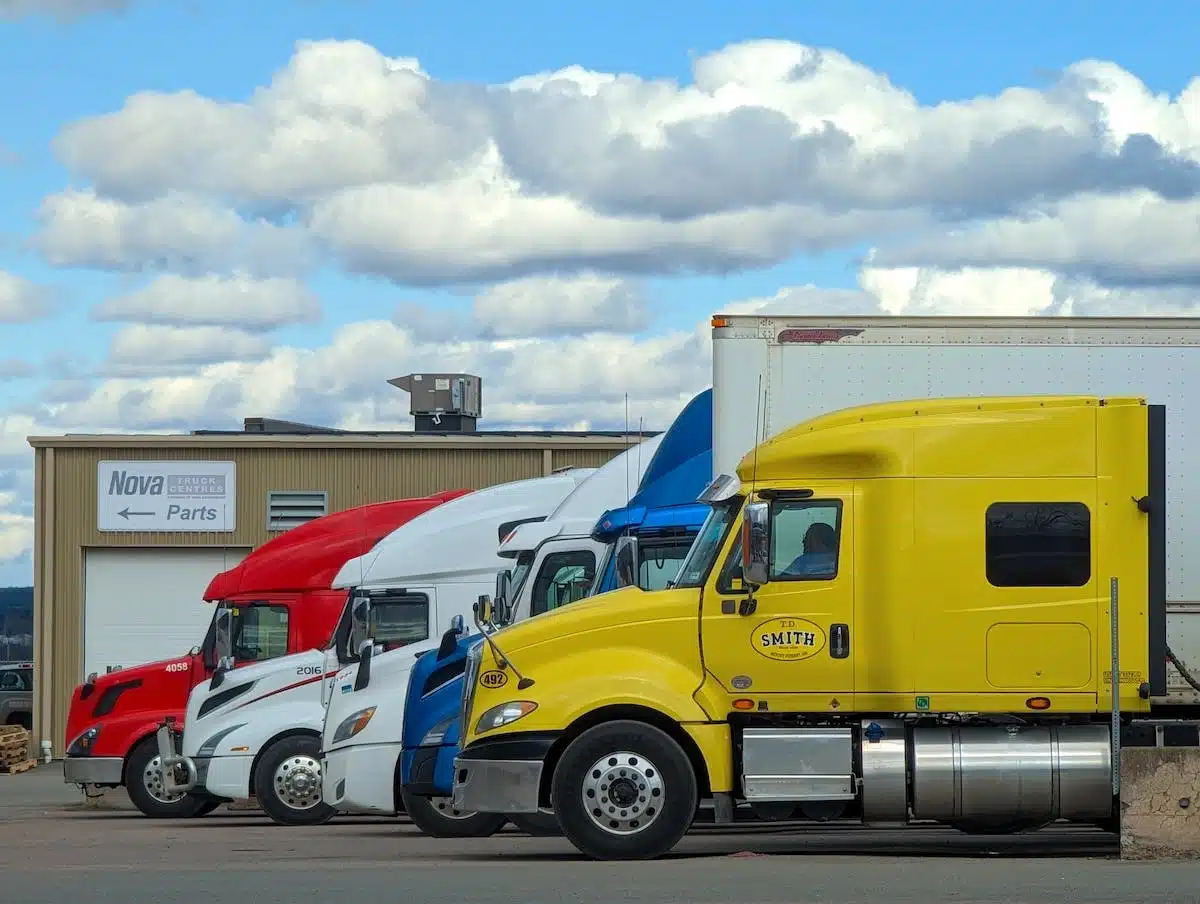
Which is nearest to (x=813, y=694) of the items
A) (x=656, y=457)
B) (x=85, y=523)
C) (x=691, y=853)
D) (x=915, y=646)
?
(x=915, y=646)

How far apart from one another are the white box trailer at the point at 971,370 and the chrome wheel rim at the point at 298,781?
21.0 ft

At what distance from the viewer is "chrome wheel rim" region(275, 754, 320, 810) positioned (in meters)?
19.5

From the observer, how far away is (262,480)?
38.2 meters

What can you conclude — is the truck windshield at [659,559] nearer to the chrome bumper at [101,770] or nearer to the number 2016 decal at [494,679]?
the number 2016 decal at [494,679]

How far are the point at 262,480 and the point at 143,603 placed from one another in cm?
323

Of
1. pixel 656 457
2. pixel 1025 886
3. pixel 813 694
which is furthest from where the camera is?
pixel 656 457

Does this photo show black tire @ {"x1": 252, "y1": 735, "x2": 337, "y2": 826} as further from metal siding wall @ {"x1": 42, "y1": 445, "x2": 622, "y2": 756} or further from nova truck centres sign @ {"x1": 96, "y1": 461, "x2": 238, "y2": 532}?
nova truck centres sign @ {"x1": 96, "y1": 461, "x2": 238, "y2": 532}

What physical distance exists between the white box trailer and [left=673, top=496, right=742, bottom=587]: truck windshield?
5.03 ft

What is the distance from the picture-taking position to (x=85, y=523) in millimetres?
38250

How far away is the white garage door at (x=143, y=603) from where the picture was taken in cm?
3800

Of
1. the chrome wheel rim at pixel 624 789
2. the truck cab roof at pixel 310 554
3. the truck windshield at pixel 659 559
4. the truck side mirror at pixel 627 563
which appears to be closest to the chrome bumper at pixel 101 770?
the truck cab roof at pixel 310 554

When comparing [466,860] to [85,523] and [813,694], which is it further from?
[85,523]

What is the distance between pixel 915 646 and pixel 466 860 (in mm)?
3414

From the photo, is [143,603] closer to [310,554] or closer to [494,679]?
[310,554]
